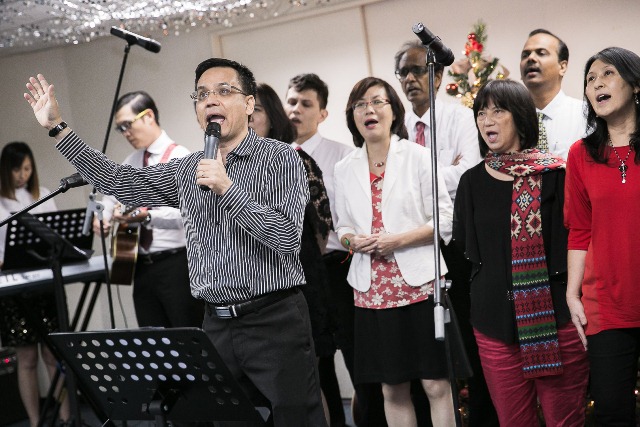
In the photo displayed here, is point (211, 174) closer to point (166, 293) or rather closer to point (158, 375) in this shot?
point (158, 375)

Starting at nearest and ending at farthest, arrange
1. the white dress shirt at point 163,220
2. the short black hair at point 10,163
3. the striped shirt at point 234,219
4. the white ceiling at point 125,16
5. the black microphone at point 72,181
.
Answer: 1. the striped shirt at point 234,219
2. the black microphone at point 72,181
3. the white dress shirt at point 163,220
4. the white ceiling at point 125,16
5. the short black hair at point 10,163

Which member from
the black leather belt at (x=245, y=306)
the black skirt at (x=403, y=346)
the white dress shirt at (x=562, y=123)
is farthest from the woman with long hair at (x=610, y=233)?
the black leather belt at (x=245, y=306)

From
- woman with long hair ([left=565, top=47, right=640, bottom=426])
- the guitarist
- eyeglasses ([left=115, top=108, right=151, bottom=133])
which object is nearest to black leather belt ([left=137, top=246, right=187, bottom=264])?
the guitarist

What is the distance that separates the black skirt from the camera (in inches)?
133

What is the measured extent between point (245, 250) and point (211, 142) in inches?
15.5

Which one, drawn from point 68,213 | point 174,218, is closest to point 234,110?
point 174,218

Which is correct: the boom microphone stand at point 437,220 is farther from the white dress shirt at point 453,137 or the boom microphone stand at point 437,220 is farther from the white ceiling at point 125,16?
the white ceiling at point 125,16

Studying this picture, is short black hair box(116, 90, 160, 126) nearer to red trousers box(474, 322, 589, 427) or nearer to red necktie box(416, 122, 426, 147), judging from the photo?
red necktie box(416, 122, 426, 147)

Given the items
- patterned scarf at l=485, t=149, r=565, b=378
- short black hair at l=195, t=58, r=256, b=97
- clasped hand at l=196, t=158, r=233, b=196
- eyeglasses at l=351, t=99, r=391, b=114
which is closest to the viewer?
clasped hand at l=196, t=158, r=233, b=196

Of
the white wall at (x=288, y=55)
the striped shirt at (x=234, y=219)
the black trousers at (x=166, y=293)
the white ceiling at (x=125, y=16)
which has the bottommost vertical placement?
the black trousers at (x=166, y=293)

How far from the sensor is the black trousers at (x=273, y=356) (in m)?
2.64

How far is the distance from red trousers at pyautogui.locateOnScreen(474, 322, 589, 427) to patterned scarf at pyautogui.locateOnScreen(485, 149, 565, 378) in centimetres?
6

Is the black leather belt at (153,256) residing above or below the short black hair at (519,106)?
below

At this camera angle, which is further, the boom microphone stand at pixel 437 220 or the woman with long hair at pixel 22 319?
the woman with long hair at pixel 22 319
